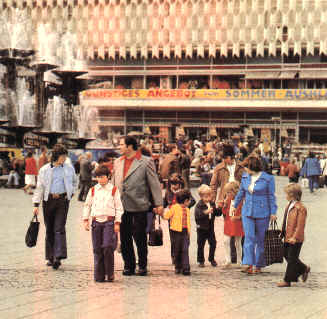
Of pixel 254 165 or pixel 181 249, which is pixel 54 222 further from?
pixel 254 165

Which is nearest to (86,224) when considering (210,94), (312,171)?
(312,171)

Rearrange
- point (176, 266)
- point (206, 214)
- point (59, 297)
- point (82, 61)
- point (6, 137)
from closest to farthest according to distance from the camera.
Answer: point (59, 297) → point (176, 266) → point (206, 214) → point (6, 137) → point (82, 61)

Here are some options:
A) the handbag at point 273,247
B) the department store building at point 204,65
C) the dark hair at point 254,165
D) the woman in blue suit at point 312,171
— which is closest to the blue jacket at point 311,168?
the woman in blue suit at point 312,171

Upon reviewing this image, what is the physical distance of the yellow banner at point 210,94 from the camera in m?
64.4

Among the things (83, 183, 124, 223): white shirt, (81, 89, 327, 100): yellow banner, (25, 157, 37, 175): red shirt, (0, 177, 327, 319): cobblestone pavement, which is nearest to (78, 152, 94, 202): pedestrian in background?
(25, 157, 37, 175): red shirt

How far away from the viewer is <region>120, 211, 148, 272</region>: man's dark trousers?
9633 millimetres

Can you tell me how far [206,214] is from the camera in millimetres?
10508

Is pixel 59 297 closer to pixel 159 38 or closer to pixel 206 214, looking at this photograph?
pixel 206 214

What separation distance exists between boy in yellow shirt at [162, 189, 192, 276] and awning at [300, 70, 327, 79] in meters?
56.2

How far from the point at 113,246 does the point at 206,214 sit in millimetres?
1694

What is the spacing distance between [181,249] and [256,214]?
98 cm

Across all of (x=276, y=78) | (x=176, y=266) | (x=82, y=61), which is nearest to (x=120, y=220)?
(x=176, y=266)

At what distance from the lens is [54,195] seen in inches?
406

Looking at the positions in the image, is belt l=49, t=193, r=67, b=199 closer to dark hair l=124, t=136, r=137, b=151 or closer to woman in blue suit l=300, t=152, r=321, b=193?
dark hair l=124, t=136, r=137, b=151
